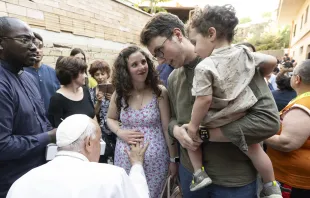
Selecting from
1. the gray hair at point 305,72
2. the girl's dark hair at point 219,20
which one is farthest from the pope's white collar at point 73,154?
the gray hair at point 305,72

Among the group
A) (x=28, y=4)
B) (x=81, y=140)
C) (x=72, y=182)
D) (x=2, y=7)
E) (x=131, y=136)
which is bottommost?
(x=131, y=136)

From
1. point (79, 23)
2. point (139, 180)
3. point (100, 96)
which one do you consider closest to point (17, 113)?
point (139, 180)

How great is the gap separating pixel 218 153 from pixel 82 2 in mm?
5593

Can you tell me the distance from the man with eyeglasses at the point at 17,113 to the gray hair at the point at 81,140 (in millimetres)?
585

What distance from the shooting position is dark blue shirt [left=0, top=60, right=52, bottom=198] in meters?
1.57

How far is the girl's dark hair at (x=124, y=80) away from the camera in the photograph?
2184mm

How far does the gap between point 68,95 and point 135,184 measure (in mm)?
1619

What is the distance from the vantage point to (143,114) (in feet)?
6.97

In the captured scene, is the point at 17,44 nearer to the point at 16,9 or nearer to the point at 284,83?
the point at 16,9

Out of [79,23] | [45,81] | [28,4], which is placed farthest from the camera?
[79,23]

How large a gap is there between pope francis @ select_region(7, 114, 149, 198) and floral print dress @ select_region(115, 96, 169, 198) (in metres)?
0.83

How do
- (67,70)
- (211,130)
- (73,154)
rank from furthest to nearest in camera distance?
(67,70) → (211,130) → (73,154)

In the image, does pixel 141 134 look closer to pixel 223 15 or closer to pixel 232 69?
pixel 232 69

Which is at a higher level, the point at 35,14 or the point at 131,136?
the point at 35,14
